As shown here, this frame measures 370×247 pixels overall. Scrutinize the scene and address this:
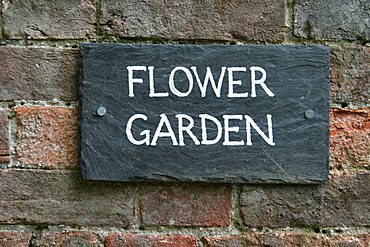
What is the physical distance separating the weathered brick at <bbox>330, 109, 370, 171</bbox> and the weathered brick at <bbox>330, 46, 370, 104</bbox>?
0.05 meters

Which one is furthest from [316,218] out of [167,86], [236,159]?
[167,86]

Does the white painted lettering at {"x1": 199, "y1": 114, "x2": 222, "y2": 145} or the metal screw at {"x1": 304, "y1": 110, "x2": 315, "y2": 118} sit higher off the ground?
the metal screw at {"x1": 304, "y1": 110, "x2": 315, "y2": 118}

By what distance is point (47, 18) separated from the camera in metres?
1.14


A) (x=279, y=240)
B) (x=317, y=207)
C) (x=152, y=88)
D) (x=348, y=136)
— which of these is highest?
(x=152, y=88)

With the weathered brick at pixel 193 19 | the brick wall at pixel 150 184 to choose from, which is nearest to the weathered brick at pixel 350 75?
the brick wall at pixel 150 184

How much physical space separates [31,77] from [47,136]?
0.67ft

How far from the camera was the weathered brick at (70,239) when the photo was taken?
1124 millimetres

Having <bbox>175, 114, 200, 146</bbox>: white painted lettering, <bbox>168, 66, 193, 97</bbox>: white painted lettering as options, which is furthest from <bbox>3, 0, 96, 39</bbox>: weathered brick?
<bbox>175, 114, 200, 146</bbox>: white painted lettering

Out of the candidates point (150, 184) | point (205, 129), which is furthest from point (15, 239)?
point (205, 129)

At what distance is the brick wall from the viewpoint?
1.13 meters

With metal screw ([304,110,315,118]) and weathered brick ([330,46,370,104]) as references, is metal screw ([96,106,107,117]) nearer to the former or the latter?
metal screw ([304,110,315,118])

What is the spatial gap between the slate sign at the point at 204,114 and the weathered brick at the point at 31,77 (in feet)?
0.29

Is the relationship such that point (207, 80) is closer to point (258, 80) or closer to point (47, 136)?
point (258, 80)

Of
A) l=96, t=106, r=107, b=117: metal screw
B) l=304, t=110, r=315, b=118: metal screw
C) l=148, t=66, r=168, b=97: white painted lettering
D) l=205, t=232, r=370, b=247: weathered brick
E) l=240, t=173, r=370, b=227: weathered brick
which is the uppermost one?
l=148, t=66, r=168, b=97: white painted lettering
